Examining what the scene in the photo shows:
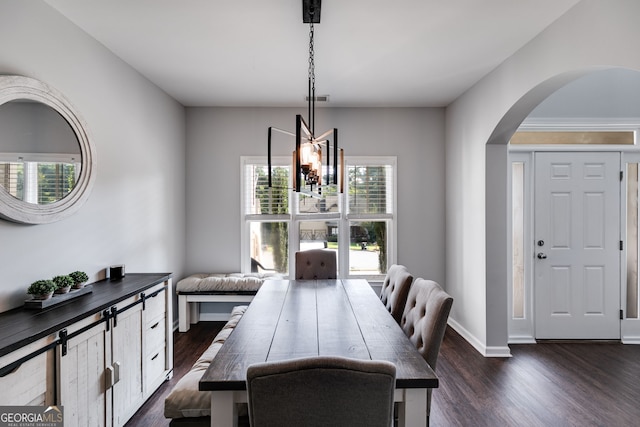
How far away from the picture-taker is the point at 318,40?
105 inches

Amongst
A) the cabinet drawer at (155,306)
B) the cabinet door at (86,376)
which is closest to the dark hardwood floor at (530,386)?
the cabinet door at (86,376)

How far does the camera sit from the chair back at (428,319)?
5.67ft

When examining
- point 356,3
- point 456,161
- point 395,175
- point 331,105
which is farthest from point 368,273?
point 356,3

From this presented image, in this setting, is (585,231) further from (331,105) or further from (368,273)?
(331,105)

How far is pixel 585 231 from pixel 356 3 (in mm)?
3493

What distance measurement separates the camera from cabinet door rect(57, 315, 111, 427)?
5.49 feet

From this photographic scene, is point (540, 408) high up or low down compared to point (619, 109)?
down

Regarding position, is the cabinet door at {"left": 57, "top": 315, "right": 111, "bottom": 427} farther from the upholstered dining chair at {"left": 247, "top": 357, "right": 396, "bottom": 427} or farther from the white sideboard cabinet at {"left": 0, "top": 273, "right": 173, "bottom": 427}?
the upholstered dining chair at {"left": 247, "top": 357, "right": 396, "bottom": 427}

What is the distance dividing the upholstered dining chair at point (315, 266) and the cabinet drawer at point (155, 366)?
55.3 inches

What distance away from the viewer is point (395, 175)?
4441mm

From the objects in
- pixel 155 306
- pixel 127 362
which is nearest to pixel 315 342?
pixel 127 362

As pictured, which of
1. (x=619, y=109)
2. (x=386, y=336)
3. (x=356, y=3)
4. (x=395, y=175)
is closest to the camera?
(x=386, y=336)

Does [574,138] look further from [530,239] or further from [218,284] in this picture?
[218,284]

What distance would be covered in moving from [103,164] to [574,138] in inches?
187
